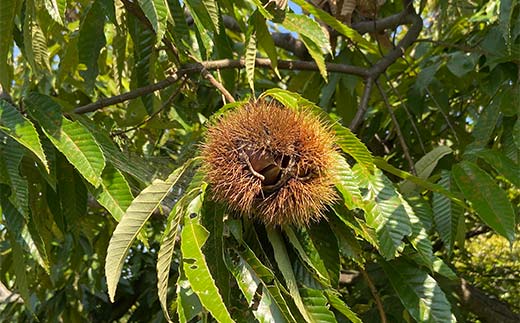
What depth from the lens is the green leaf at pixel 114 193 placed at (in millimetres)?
1117

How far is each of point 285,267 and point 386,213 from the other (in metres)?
0.20

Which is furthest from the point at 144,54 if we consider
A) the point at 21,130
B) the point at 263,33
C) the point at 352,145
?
the point at 352,145

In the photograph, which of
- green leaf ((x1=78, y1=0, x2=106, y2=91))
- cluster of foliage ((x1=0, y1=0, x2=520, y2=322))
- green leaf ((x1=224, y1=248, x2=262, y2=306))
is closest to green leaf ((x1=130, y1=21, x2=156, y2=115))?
cluster of foliage ((x1=0, y1=0, x2=520, y2=322))

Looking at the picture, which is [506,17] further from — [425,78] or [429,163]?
[425,78]

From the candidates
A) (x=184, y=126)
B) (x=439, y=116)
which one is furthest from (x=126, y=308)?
(x=439, y=116)

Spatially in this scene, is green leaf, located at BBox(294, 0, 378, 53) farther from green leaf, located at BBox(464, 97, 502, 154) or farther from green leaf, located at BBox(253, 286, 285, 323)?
green leaf, located at BBox(253, 286, 285, 323)

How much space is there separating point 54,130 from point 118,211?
0.18 m

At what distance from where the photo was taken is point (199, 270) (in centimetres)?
86

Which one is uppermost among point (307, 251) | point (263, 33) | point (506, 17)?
point (506, 17)

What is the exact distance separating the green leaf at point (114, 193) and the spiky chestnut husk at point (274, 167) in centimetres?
18

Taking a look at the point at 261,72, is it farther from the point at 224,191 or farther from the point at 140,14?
the point at 224,191

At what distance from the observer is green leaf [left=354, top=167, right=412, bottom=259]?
42.3 inches

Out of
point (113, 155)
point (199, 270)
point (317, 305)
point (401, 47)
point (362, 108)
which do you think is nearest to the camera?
point (199, 270)

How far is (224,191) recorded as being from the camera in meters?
0.98
